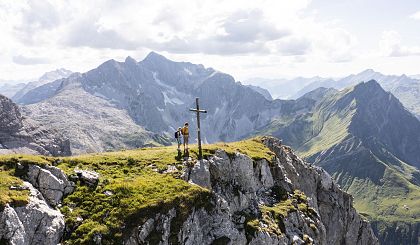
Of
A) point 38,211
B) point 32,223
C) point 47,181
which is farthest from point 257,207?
point 32,223

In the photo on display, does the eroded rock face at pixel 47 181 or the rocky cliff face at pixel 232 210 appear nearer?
the rocky cliff face at pixel 232 210

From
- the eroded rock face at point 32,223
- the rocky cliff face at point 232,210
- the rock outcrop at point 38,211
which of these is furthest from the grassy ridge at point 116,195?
the eroded rock face at point 32,223

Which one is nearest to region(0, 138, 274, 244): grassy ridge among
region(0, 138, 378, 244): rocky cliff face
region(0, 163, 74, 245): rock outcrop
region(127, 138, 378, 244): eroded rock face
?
region(0, 138, 378, 244): rocky cliff face

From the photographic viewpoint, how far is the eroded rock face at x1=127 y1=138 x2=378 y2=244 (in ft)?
136

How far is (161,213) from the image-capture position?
3828 centimetres

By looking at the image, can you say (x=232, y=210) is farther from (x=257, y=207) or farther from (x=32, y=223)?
(x=32, y=223)

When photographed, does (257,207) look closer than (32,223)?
No

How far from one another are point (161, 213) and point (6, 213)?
12.6m

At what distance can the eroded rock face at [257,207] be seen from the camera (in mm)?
41500

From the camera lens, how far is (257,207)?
53156 mm

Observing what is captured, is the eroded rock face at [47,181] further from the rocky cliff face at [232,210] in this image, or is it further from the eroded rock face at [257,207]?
the eroded rock face at [257,207]

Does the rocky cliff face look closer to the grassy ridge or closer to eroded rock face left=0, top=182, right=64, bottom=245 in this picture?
eroded rock face left=0, top=182, right=64, bottom=245

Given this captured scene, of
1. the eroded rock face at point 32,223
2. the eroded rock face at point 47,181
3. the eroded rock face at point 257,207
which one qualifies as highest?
the eroded rock face at point 47,181

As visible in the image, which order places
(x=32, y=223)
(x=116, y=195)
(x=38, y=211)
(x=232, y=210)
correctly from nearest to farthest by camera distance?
(x=32, y=223) < (x=38, y=211) < (x=116, y=195) < (x=232, y=210)
